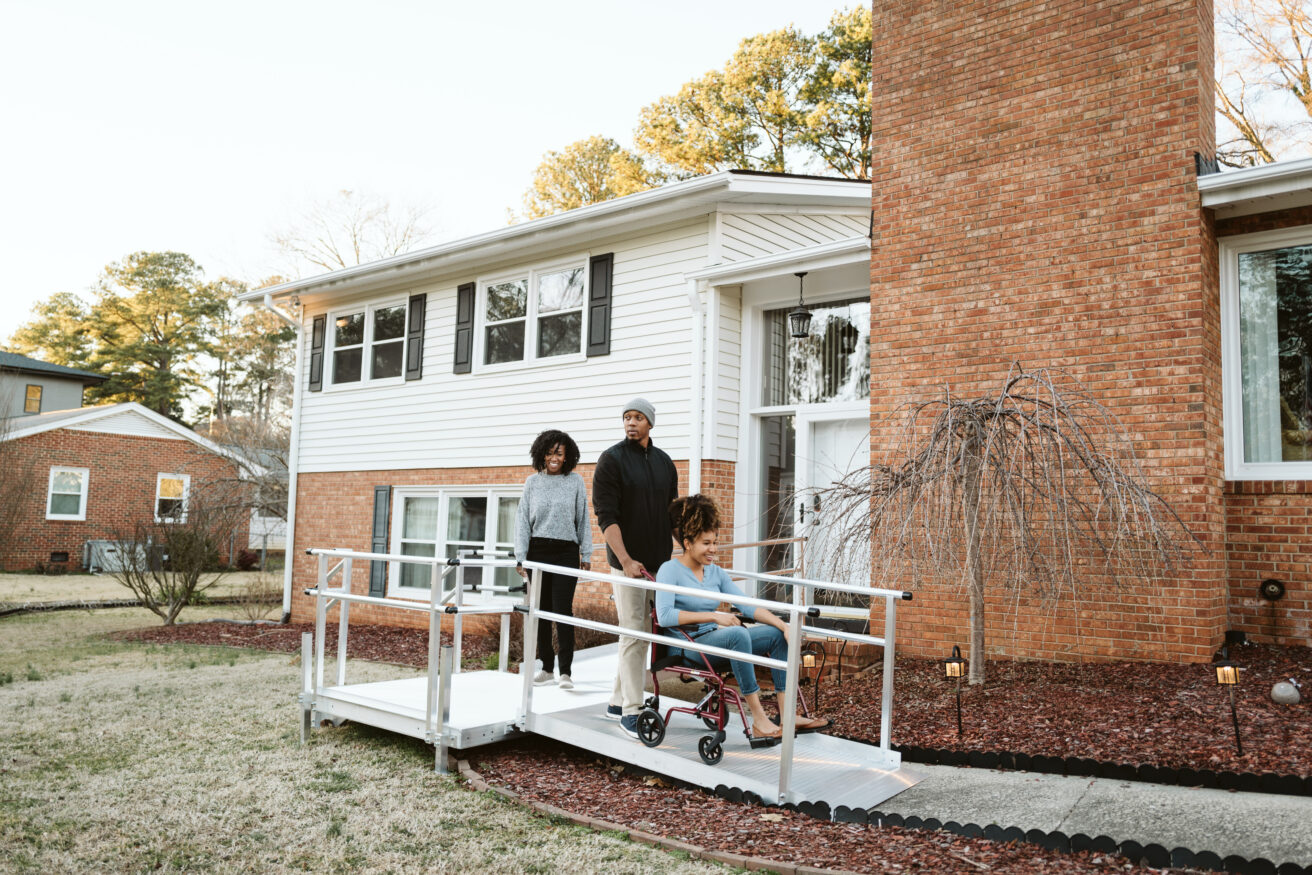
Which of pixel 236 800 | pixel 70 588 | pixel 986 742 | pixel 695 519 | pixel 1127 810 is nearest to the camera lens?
pixel 1127 810

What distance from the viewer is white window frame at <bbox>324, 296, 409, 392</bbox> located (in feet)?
→ 45.7

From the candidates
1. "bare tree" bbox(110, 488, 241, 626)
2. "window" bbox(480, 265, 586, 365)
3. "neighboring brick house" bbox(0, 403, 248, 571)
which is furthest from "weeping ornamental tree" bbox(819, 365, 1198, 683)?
"neighboring brick house" bbox(0, 403, 248, 571)

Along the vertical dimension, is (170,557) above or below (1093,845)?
above

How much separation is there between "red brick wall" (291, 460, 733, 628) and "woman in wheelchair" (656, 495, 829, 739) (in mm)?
6173

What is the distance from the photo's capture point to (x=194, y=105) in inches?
825

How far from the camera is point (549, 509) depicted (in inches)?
239

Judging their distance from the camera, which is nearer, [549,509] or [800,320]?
[549,509]

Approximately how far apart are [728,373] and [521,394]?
310 centimetres

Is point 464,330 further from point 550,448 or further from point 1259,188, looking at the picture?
point 1259,188

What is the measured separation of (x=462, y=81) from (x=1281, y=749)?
20.6 metres

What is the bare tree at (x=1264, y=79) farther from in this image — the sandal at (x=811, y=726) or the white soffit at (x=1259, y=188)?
the sandal at (x=811, y=726)

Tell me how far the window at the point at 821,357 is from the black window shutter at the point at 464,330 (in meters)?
4.45

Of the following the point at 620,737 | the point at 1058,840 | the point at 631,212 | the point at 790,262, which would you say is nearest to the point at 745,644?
the point at 620,737

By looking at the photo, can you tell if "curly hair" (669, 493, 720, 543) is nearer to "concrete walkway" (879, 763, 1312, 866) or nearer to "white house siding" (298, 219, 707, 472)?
"concrete walkway" (879, 763, 1312, 866)
